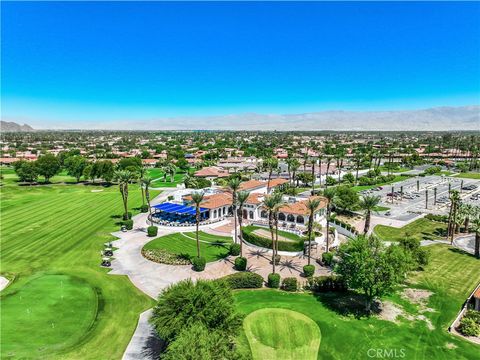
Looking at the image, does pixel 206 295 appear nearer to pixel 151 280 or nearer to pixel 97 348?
pixel 97 348

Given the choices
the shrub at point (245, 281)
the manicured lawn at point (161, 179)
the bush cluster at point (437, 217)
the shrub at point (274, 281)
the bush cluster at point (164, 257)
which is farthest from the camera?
the manicured lawn at point (161, 179)

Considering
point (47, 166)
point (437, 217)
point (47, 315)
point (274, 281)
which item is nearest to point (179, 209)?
point (274, 281)

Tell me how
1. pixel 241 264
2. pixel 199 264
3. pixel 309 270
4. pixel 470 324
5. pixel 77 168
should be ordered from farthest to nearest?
1. pixel 77 168
2. pixel 241 264
3. pixel 199 264
4. pixel 309 270
5. pixel 470 324

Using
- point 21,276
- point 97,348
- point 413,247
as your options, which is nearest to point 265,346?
point 97,348

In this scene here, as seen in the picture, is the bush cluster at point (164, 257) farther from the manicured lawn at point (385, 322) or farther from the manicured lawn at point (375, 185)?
the manicured lawn at point (375, 185)

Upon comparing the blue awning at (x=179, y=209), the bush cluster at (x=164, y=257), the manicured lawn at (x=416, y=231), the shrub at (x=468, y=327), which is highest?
the blue awning at (x=179, y=209)

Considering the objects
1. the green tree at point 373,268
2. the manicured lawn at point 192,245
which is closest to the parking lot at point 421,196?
the manicured lawn at point 192,245

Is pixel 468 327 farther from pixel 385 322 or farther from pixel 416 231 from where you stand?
pixel 416 231
